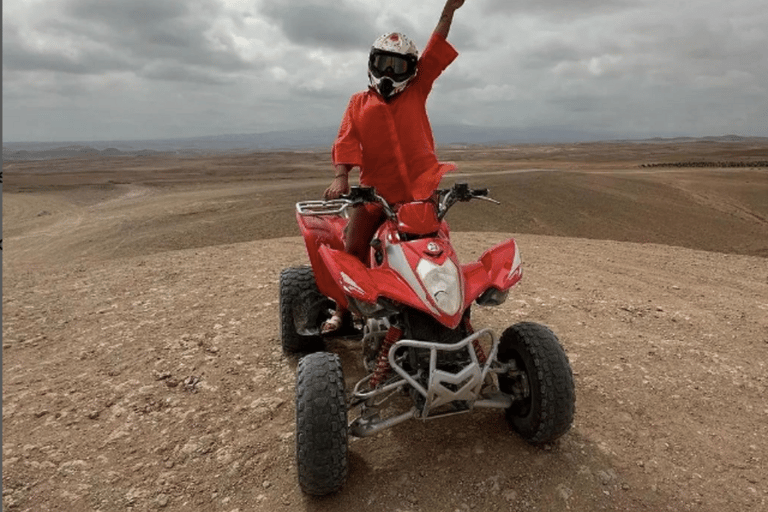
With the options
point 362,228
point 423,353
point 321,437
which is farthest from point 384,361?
point 362,228

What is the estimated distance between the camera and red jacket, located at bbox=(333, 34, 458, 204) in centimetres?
394

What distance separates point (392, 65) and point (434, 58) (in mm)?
564

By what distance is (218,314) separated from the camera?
254 inches

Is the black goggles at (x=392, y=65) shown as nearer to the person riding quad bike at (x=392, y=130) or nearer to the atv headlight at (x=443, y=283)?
the person riding quad bike at (x=392, y=130)

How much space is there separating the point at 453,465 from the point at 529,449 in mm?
553

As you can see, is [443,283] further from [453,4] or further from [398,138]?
[453,4]

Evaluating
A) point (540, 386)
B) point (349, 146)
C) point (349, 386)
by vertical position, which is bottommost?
point (349, 386)

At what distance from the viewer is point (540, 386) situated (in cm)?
334

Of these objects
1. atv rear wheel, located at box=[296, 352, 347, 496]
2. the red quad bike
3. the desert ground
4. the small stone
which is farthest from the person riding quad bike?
the small stone

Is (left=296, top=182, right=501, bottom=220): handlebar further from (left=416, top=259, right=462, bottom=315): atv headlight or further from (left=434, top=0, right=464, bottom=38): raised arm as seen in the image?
(left=434, top=0, right=464, bottom=38): raised arm

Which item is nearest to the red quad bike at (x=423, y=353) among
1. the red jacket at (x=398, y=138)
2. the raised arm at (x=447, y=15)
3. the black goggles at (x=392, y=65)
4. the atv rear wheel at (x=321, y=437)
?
the atv rear wheel at (x=321, y=437)

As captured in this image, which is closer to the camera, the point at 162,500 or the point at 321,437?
the point at 321,437

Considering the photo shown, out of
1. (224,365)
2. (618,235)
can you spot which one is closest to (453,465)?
(224,365)

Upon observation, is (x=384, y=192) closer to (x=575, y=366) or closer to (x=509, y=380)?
(x=509, y=380)
